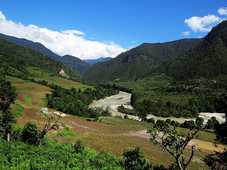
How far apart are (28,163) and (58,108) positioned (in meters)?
75.4

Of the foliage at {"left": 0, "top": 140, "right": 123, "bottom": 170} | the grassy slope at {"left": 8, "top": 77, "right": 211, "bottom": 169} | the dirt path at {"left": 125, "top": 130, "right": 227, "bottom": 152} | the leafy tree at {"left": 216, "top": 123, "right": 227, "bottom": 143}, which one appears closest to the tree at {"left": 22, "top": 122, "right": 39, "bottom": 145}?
the foliage at {"left": 0, "top": 140, "right": 123, "bottom": 170}

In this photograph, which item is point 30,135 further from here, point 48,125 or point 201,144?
point 201,144

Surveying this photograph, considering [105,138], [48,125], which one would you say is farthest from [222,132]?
[105,138]

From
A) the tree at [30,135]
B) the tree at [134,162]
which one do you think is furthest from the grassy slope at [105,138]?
the tree at [134,162]

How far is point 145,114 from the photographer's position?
16638cm

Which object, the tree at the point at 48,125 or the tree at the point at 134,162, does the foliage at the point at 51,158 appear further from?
the tree at the point at 48,125

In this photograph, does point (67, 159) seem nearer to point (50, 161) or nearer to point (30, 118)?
point (50, 161)

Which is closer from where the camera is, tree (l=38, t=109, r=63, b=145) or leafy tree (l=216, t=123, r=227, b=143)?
leafy tree (l=216, t=123, r=227, b=143)

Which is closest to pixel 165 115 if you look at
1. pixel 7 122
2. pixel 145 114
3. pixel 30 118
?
pixel 145 114

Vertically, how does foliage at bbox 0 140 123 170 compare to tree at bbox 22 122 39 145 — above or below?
below

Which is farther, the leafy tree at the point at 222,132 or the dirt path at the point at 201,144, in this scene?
the dirt path at the point at 201,144

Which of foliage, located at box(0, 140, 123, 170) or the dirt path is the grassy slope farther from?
foliage, located at box(0, 140, 123, 170)

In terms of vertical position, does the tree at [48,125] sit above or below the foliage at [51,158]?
above

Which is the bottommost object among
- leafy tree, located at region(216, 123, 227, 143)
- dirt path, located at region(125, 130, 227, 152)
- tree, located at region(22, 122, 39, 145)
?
dirt path, located at region(125, 130, 227, 152)
